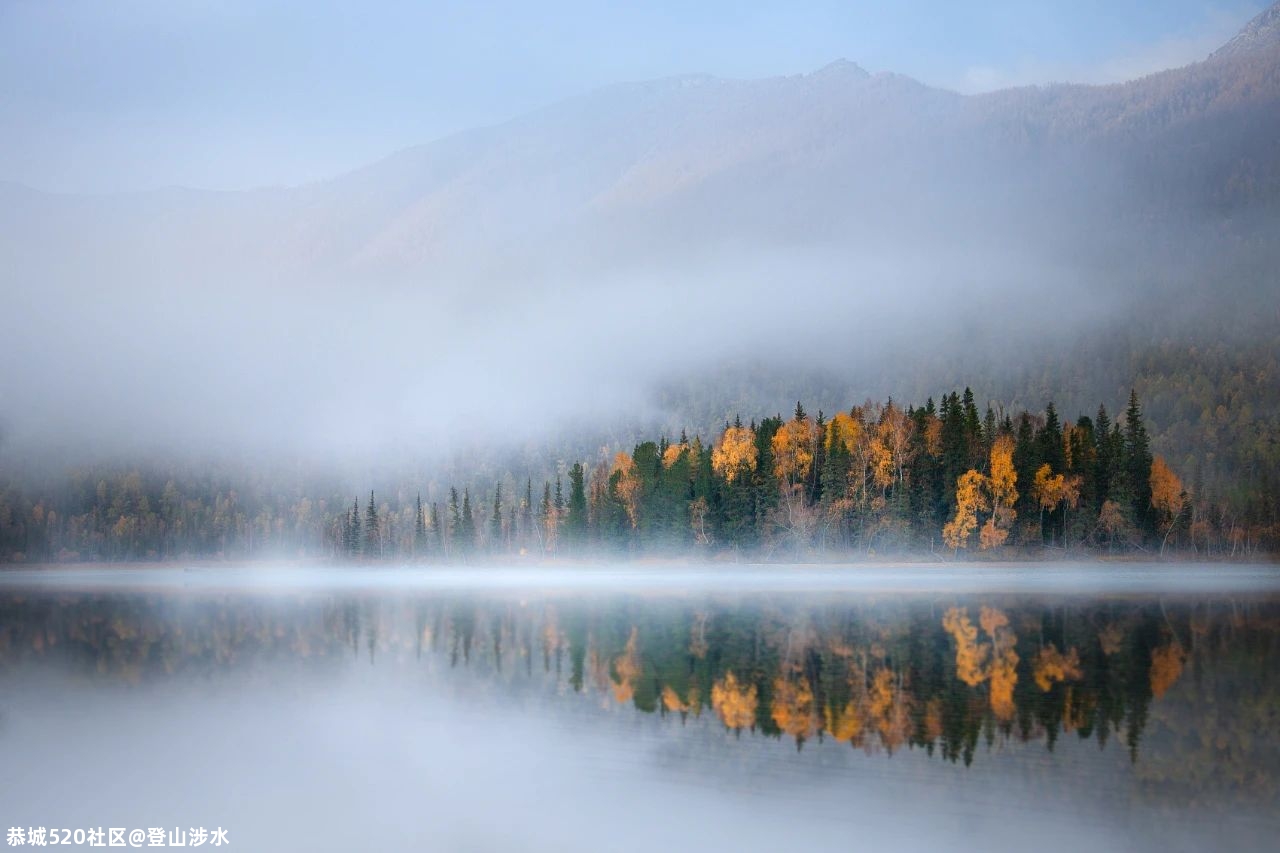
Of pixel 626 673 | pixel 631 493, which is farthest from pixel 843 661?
pixel 631 493

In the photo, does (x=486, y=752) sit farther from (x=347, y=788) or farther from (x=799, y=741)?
(x=799, y=741)

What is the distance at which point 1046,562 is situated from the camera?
A: 364 feet

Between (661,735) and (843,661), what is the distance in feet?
43.4

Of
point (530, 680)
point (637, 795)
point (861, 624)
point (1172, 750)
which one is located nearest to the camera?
point (637, 795)

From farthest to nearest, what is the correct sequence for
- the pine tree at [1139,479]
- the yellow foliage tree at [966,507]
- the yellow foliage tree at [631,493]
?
the yellow foliage tree at [631,493] → the pine tree at [1139,479] → the yellow foliage tree at [966,507]

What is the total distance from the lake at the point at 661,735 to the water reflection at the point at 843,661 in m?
Result: 0.18

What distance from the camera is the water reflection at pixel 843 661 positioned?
25.6 m

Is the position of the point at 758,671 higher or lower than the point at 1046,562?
higher

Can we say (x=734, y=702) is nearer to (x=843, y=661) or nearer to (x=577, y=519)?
(x=843, y=661)

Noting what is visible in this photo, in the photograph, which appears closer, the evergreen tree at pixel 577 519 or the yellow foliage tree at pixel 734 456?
the yellow foliage tree at pixel 734 456

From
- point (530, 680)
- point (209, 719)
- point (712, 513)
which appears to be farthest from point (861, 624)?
point (712, 513)

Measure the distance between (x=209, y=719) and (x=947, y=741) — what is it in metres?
18.8

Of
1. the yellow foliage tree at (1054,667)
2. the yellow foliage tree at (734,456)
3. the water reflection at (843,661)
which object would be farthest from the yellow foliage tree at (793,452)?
the yellow foliage tree at (1054,667)

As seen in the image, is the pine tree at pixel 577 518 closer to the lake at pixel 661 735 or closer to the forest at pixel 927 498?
the forest at pixel 927 498
